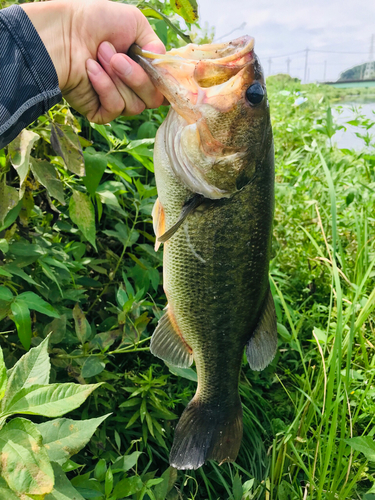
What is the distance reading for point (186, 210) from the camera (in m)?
1.46

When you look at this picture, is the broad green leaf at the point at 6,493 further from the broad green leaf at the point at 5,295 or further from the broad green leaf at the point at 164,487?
the broad green leaf at the point at 164,487

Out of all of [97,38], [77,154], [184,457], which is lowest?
[184,457]

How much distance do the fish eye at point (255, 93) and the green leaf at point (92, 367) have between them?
106 cm

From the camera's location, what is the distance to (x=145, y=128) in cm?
243

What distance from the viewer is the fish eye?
138 centimetres

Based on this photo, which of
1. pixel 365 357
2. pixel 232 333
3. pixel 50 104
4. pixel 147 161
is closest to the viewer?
pixel 50 104

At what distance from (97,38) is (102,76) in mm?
123

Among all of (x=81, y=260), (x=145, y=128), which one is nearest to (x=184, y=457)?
(x=81, y=260)

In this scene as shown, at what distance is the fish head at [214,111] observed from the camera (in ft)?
4.38

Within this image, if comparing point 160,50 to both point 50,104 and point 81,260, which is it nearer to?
point 50,104

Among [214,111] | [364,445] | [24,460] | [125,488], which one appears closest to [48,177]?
[214,111]

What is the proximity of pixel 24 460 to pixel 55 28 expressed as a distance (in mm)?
1193

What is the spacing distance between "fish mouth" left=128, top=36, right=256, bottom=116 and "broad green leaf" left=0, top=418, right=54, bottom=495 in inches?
37.7

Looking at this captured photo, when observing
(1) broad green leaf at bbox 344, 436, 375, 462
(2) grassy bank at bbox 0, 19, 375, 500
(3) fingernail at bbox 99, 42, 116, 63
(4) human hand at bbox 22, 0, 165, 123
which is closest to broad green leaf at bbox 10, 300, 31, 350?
(2) grassy bank at bbox 0, 19, 375, 500
